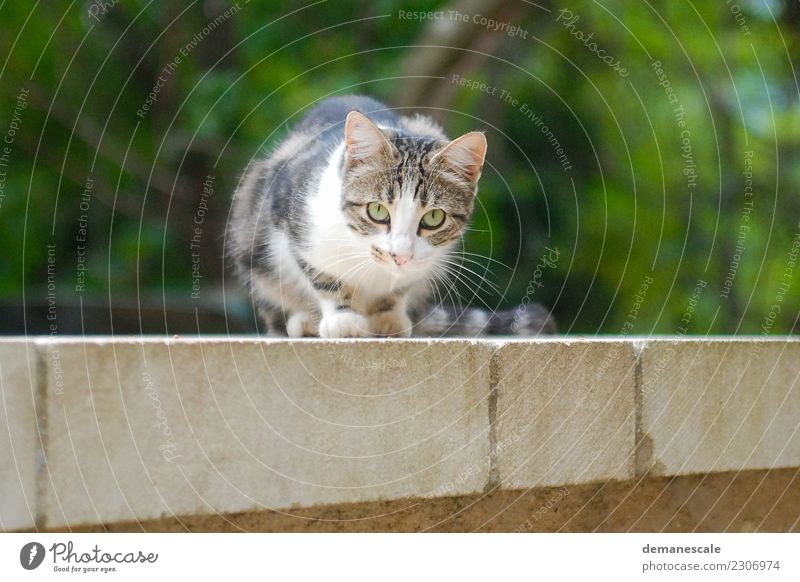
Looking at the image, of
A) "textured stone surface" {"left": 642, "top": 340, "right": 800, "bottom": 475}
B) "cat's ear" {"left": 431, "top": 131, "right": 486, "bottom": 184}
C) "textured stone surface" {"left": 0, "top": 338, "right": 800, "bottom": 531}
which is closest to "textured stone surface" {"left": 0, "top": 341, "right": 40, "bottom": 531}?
"textured stone surface" {"left": 0, "top": 338, "right": 800, "bottom": 531}

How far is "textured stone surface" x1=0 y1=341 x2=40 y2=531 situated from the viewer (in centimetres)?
176

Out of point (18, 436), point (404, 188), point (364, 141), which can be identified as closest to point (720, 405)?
point (404, 188)

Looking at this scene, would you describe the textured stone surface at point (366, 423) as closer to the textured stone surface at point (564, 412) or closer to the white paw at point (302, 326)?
the textured stone surface at point (564, 412)

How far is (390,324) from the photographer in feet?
9.12

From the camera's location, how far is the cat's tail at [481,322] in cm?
303

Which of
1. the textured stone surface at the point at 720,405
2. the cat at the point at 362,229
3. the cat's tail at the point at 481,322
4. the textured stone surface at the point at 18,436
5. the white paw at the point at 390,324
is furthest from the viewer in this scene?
the cat's tail at the point at 481,322

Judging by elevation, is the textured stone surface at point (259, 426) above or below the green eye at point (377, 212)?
below

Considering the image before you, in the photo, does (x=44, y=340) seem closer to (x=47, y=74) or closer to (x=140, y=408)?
(x=140, y=408)

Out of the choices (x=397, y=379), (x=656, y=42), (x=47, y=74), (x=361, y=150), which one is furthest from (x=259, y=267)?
(x=656, y=42)

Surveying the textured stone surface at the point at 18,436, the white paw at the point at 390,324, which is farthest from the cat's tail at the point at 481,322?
the textured stone surface at the point at 18,436

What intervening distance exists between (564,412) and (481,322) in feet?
2.94

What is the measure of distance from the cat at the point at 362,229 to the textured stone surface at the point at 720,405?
0.72m

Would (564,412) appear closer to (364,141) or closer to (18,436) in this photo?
(364,141)

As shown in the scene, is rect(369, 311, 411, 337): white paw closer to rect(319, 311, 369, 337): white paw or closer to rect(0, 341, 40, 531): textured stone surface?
rect(319, 311, 369, 337): white paw
